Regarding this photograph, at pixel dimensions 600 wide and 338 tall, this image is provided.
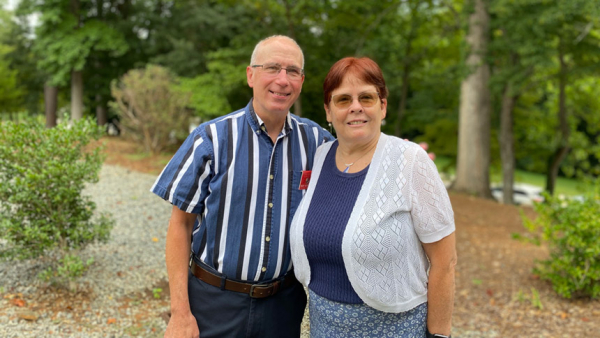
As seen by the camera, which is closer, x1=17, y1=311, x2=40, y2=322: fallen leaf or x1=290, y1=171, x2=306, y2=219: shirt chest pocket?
x1=290, y1=171, x2=306, y2=219: shirt chest pocket

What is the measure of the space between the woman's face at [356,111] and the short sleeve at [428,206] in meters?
0.25

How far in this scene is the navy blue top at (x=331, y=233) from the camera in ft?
6.32

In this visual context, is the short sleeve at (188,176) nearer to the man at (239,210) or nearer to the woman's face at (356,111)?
the man at (239,210)

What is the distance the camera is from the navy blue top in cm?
193

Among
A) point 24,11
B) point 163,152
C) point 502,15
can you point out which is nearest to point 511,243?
point 502,15

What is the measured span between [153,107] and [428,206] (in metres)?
11.9

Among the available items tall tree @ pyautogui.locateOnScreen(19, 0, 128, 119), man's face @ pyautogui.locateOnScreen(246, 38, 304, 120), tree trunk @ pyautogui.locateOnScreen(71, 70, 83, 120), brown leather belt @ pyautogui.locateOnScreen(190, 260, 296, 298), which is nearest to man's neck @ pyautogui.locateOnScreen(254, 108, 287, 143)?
man's face @ pyautogui.locateOnScreen(246, 38, 304, 120)

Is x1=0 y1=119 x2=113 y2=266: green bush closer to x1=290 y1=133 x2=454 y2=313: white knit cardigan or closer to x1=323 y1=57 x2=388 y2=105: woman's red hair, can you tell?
x1=323 y1=57 x2=388 y2=105: woman's red hair

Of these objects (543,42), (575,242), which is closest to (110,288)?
(575,242)

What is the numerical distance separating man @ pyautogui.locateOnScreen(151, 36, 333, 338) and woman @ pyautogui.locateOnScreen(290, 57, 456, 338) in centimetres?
16

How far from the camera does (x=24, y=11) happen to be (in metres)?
18.5

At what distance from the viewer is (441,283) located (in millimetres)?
1944

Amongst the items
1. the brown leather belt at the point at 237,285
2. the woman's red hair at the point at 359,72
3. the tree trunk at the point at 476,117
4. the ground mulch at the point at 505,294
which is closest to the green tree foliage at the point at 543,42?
the tree trunk at the point at 476,117

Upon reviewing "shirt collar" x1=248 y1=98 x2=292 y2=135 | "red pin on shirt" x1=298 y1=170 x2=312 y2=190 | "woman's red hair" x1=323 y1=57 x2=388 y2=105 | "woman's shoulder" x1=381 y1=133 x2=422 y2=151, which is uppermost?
"woman's red hair" x1=323 y1=57 x2=388 y2=105
